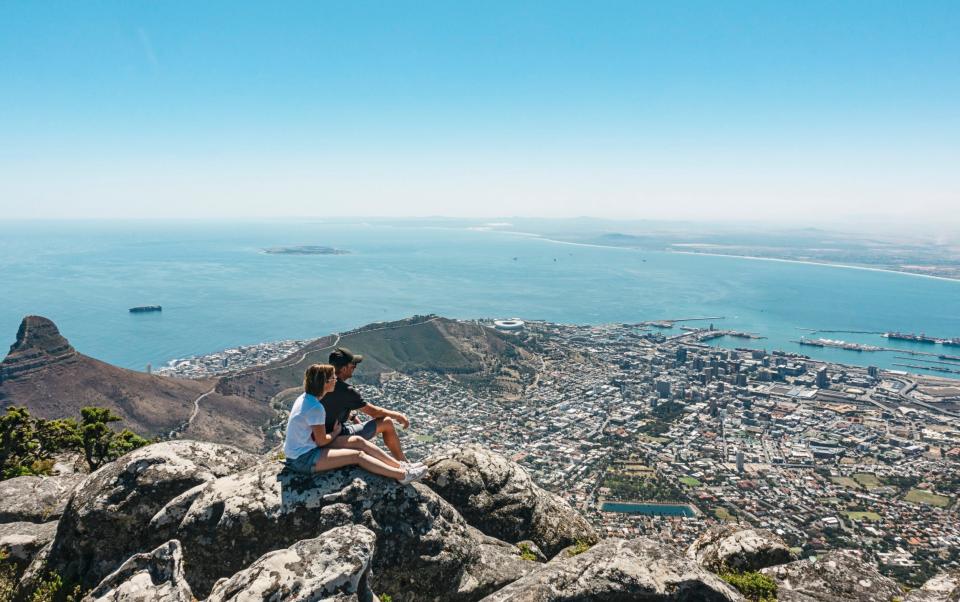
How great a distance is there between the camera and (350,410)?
718 cm

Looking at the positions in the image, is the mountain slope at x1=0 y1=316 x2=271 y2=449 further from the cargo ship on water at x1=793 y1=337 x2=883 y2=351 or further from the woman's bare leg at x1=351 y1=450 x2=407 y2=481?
the cargo ship on water at x1=793 y1=337 x2=883 y2=351

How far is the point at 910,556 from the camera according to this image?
29.6 meters

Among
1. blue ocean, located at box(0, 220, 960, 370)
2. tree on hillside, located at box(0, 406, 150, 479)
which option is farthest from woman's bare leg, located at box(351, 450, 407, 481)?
blue ocean, located at box(0, 220, 960, 370)

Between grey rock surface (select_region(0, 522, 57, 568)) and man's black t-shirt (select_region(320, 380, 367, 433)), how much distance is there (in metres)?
4.62

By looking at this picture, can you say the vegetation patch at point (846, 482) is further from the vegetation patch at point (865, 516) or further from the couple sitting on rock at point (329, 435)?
the couple sitting on rock at point (329, 435)

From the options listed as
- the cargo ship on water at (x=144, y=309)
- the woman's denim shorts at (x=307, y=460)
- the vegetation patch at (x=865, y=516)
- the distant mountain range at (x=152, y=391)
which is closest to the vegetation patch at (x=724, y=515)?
the vegetation patch at (x=865, y=516)

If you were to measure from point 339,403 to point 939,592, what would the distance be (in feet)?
30.6

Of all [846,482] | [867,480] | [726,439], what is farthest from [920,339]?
[846,482]

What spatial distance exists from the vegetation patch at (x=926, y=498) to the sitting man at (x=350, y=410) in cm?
4714

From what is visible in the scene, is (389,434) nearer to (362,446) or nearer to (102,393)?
(362,446)

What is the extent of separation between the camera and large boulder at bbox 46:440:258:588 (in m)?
6.67

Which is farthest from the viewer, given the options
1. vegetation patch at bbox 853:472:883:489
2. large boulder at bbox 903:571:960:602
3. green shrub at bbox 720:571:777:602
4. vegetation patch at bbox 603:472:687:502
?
vegetation patch at bbox 853:472:883:489

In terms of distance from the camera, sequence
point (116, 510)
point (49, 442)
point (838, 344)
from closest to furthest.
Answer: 1. point (116, 510)
2. point (49, 442)
3. point (838, 344)

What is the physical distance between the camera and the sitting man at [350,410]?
705 centimetres
